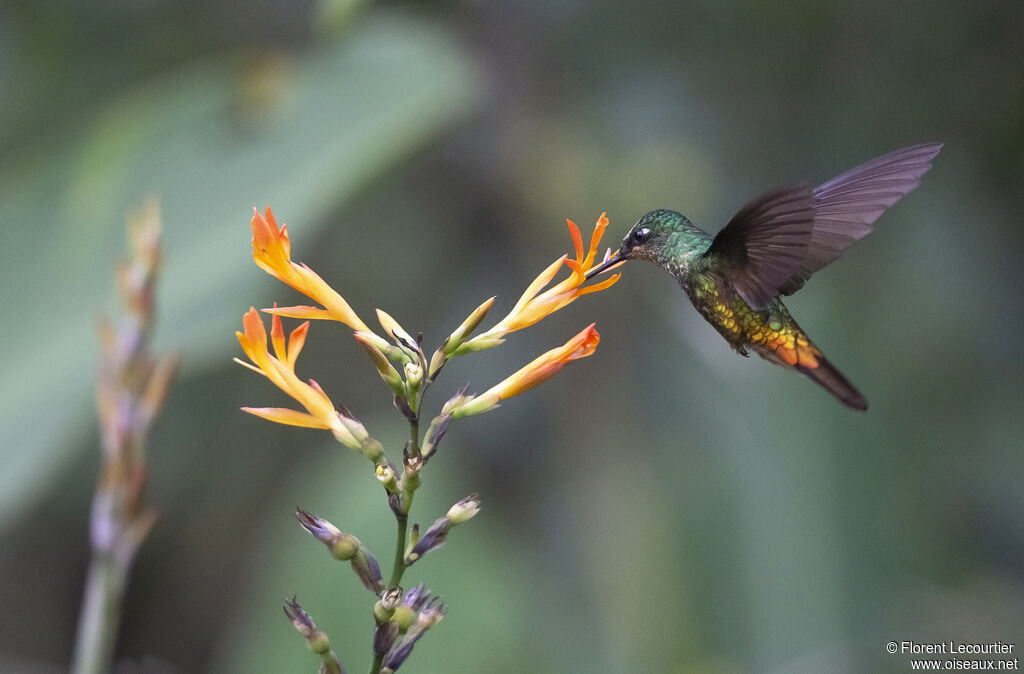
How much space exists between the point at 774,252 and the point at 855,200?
0.18m

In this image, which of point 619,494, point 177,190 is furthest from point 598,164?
point 177,190

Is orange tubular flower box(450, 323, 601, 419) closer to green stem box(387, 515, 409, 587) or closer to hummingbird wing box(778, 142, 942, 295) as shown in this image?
green stem box(387, 515, 409, 587)

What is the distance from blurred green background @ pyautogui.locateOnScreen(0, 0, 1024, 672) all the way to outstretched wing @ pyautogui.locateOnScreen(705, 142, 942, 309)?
145cm

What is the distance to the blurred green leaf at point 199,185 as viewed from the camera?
2.54 metres

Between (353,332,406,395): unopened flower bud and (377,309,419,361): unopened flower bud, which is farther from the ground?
(377,309,419,361): unopened flower bud

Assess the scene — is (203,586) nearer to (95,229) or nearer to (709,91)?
(95,229)

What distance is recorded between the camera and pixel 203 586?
3.59 meters

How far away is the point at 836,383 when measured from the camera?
1.29m

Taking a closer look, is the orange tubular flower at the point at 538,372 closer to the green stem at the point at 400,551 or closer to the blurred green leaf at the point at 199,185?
the green stem at the point at 400,551

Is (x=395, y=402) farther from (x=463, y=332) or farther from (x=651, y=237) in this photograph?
(x=651, y=237)

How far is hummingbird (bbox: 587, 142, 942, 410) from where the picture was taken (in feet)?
3.84

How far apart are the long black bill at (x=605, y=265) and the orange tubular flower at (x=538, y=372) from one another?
3.2 inches

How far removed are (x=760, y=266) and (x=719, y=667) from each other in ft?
5.49

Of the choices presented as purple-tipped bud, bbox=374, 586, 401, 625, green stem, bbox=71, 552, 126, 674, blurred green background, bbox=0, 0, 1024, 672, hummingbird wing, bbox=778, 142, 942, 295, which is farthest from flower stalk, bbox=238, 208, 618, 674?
blurred green background, bbox=0, 0, 1024, 672
